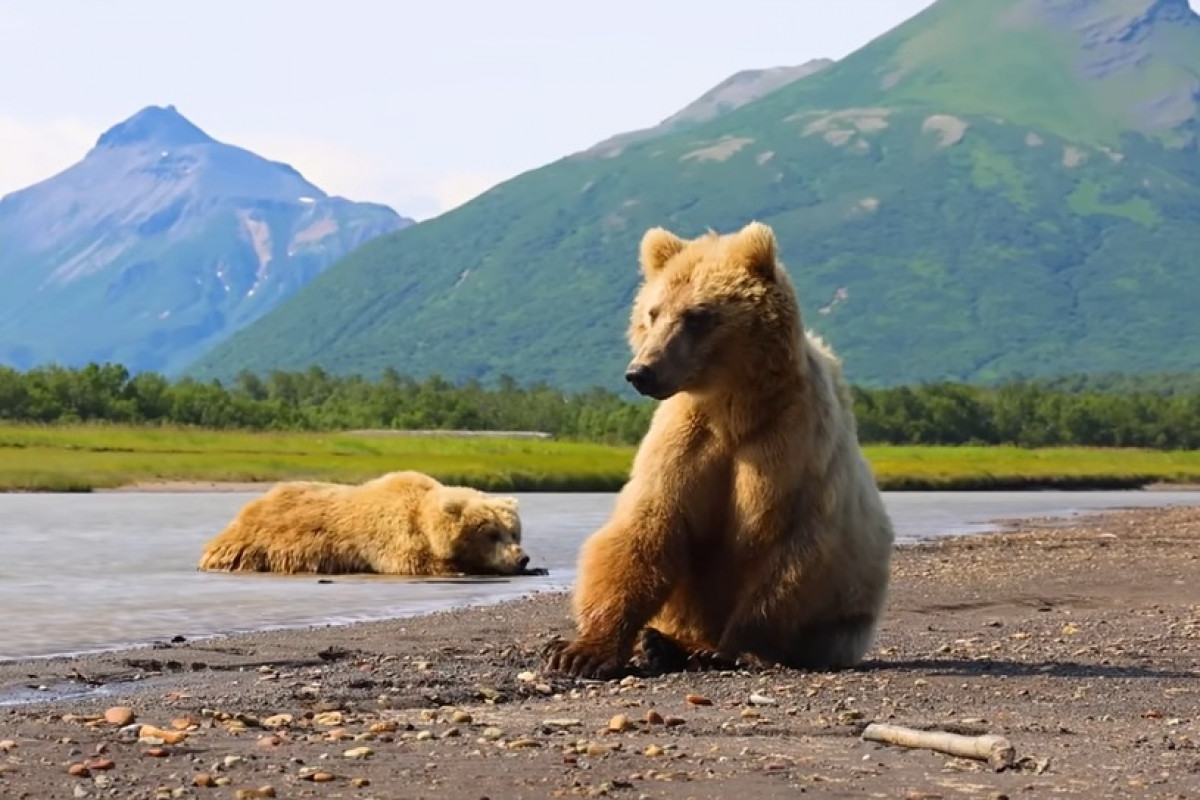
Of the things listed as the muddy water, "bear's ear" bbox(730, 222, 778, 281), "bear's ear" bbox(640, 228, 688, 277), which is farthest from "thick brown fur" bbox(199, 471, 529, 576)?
"bear's ear" bbox(730, 222, 778, 281)

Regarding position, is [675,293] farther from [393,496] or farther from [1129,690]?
[393,496]

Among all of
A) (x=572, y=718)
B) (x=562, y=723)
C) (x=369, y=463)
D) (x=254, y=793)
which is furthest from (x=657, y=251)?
(x=369, y=463)

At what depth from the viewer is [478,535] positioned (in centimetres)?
1753

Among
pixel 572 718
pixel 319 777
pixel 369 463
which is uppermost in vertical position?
pixel 319 777

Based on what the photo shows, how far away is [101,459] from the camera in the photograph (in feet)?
148

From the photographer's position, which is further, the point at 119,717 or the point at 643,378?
the point at 643,378

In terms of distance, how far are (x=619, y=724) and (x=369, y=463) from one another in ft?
133

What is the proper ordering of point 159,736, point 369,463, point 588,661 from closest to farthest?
point 159,736, point 588,661, point 369,463

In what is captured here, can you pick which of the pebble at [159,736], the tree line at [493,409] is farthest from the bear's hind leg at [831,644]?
the tree line at [493,409]

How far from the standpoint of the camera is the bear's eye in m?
8.46

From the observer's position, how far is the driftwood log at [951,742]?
6.19 m

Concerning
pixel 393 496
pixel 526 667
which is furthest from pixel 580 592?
pixel 393 496

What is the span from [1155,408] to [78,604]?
8664cm

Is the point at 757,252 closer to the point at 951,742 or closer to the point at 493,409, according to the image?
the point at 951,742
